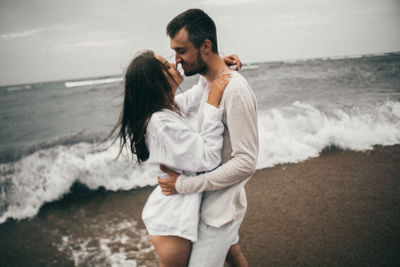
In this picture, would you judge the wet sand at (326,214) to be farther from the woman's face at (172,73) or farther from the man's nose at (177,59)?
the man's nose at (177,59)

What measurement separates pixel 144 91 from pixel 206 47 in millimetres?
534

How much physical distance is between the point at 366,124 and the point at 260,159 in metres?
3.55

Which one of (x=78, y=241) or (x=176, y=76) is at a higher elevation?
(x=176, y=76)

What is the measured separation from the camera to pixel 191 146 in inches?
53.6

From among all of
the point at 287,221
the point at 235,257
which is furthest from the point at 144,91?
the point at 287,221

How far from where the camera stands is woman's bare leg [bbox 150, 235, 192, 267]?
61.0 inches

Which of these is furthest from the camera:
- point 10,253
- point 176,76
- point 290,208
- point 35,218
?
point 35,218

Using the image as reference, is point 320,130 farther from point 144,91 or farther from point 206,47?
point 144,91

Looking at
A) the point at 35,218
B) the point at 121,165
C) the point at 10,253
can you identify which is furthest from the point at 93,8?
the point at 10,253

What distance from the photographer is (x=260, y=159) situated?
5.45 meters

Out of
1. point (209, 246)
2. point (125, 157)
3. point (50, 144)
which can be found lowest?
point (50, 144)

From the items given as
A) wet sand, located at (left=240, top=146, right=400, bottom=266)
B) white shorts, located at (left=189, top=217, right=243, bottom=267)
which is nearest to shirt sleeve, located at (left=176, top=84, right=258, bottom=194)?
white shorts, located at (left=189, top=217, right=243, bottom=267)

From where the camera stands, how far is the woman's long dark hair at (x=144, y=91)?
1.47 metres

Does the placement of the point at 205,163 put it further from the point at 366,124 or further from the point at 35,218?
the point at 366,124
